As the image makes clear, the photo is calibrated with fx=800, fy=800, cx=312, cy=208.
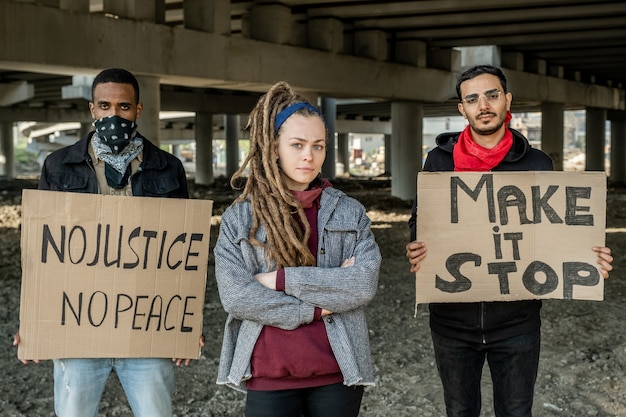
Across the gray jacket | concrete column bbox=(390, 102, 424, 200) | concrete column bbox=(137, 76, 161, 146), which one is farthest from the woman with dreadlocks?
concrete column bbox=(390, 102, 424, 200)

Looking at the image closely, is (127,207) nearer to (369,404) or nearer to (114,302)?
(114,302)

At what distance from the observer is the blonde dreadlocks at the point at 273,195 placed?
236 cm

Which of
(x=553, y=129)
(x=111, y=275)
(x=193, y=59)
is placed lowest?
(x=111, y=275)

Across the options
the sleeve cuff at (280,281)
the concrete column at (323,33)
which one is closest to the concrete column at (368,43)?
the concrete column at (323,33)

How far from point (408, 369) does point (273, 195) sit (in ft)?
9.88

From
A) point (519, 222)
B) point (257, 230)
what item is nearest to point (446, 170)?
point (519, 222)

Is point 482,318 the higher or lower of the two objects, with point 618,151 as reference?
lower

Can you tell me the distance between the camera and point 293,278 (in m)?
2.33

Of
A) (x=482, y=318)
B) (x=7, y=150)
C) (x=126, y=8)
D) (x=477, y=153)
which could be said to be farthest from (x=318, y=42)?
(x=7, y=150)

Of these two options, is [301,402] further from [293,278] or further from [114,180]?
[114,180]

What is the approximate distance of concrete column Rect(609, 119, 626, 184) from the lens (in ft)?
91.6

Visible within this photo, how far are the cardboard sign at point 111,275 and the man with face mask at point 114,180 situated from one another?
0.07 meters

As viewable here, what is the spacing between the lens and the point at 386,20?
1334cm

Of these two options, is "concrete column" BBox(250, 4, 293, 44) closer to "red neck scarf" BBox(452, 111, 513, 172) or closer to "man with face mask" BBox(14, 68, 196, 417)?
"man with face mask" BBox(14, 68, 196, 417)
